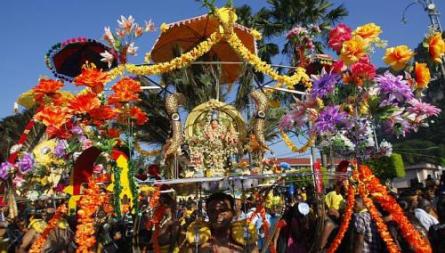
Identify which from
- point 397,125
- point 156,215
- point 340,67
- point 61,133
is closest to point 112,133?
point 61,133

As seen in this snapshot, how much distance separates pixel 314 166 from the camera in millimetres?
4879

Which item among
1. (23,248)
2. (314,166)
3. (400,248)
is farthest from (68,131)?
(400,248)

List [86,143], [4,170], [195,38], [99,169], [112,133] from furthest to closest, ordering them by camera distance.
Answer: [195,38] < [99,169] < [4,170] < [86,143] < [112,133]

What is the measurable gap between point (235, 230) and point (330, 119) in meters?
1.56

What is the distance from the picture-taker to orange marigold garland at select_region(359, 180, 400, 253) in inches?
172

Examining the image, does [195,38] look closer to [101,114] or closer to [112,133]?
[112,133]

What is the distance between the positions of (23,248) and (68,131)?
6.04ft

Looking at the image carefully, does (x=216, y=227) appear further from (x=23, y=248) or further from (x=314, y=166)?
(x=23, y=248)

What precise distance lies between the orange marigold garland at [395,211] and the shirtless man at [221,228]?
141cm

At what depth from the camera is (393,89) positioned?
4914mm

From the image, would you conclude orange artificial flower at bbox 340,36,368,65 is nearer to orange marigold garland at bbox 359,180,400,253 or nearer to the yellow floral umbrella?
orange marigold garland at bbox 359,180,400,253

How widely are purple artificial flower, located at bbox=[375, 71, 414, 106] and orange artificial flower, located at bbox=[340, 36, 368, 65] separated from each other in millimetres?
353

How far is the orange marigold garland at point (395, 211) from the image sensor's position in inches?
169

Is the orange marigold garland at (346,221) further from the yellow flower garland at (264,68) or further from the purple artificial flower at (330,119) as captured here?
the yellow flower garland at (264,68)
